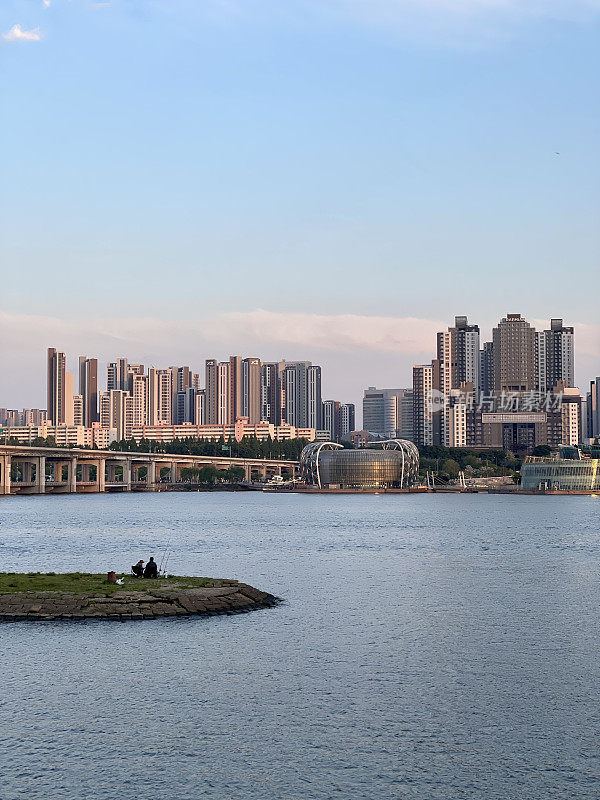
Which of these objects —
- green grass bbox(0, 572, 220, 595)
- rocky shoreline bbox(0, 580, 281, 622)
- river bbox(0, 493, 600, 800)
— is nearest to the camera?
river bbox(0, 493, 600, 800)

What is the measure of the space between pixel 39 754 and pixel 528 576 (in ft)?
152

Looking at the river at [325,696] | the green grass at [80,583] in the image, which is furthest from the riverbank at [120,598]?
the river at [325,696]

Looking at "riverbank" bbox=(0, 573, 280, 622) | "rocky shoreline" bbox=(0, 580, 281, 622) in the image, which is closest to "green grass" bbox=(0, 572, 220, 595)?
"riverbank" bbox=(0, 573, 280, 622)

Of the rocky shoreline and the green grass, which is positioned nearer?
the rocky shoreline

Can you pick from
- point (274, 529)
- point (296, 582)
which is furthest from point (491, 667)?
point (274, 529)

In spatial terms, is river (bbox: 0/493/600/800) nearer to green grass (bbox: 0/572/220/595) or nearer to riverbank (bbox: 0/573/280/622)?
riverbank (bbox: 0/573/280/622)

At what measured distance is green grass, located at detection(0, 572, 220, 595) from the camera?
155 ft

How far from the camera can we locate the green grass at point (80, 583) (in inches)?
1855

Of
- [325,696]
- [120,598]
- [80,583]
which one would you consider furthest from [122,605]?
[325,696]

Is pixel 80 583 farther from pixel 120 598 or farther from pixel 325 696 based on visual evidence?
pixel 325 696

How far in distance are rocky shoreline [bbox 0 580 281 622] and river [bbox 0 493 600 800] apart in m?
0.96

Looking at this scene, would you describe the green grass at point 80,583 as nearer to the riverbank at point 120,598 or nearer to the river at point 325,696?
the riverbank at point 120,598

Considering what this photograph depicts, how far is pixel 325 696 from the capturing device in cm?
3344

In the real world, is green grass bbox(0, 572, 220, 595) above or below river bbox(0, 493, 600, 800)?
above
